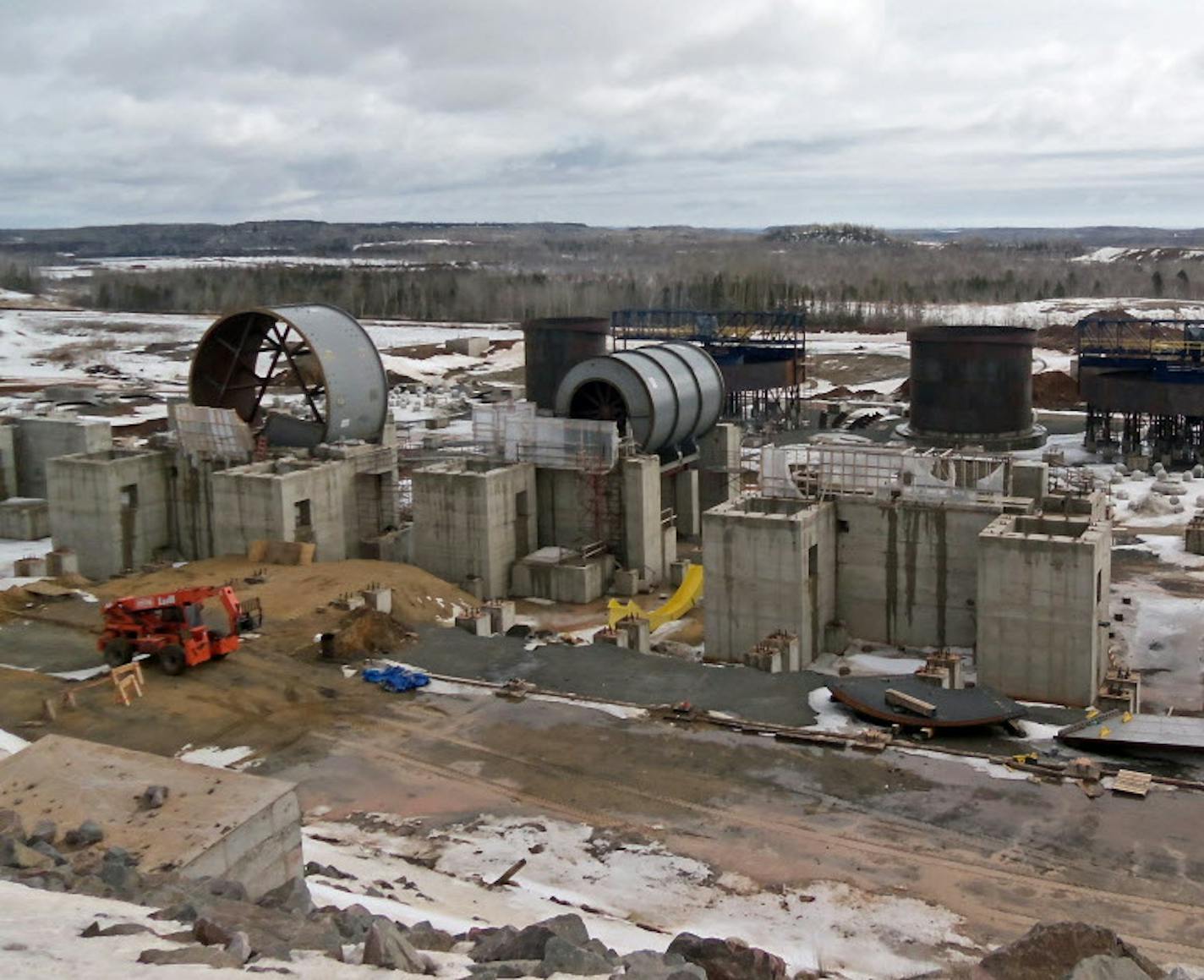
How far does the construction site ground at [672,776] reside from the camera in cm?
1711

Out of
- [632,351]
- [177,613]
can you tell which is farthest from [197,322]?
[177,613]

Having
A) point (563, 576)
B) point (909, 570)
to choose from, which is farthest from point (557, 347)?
point (909, 570)

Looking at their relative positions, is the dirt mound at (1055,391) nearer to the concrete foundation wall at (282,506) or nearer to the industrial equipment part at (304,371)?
the industrial equipment part at (304,371)

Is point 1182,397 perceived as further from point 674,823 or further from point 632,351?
point 674,823

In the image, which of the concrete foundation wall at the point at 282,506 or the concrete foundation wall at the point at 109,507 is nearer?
the concrete foundation wall at the point at 282,506

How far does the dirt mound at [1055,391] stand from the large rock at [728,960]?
200 ft

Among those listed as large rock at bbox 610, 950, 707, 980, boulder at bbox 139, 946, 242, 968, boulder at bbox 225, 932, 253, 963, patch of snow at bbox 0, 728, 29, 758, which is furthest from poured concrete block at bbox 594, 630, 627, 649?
boulder at bbox 139, 946, 242, 968

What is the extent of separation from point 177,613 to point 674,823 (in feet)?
37.4

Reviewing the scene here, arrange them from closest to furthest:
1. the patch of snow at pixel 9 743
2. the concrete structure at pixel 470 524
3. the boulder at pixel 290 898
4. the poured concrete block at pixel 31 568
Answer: the boulder at pixel 290 898 < the patch of snow at pixel 9 743 < the concrete structure at pixel 470 524 < the poured concrete block at pixel 31 568

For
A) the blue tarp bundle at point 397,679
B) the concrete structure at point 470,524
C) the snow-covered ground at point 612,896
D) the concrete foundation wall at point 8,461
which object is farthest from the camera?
the concrete foundation wall at point 8,461

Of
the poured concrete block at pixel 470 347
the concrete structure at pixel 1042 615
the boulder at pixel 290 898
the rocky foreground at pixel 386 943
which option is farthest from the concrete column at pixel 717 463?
the poured concrete block at pixel 470 347

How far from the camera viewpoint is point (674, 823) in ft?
62.2

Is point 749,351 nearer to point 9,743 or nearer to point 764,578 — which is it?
point 764,578

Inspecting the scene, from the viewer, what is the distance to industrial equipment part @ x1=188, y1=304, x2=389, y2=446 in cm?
3644
